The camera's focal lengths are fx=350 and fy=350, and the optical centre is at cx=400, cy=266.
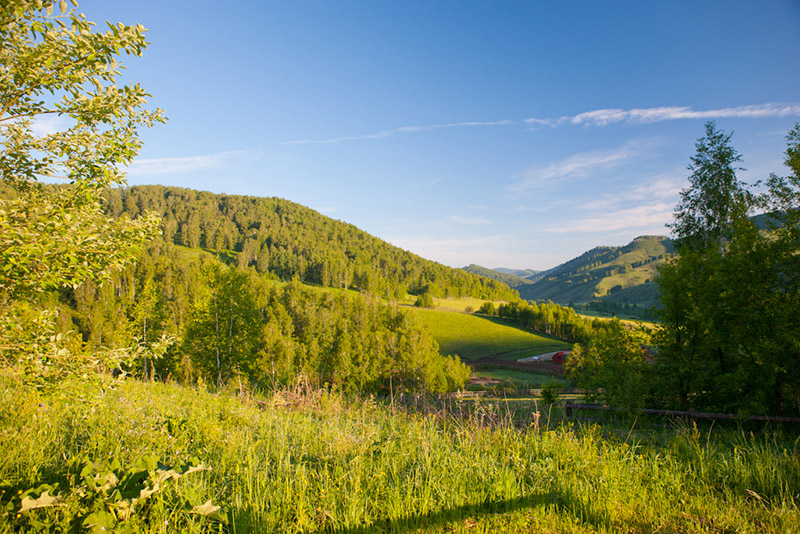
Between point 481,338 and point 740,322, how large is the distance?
8134 centimetres

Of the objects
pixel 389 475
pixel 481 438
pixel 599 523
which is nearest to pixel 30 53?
pixel 389 475

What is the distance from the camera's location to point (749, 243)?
10906 millimetres

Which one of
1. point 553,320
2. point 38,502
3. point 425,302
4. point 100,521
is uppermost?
point 38,502

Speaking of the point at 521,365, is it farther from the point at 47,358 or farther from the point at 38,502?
the point at 38,502

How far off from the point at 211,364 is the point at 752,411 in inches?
1367

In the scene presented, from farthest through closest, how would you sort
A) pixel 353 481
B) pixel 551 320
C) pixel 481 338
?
pixel 551 320 < pixel 481 338 < pixel 353 481

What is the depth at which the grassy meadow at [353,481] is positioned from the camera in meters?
2.86

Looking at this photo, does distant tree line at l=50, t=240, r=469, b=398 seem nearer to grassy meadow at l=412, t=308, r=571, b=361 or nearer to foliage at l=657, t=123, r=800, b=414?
foliage at l=657, t=123, r=800, b=414

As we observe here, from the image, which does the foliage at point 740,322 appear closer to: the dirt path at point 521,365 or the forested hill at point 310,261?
the dirt path at point 521,365

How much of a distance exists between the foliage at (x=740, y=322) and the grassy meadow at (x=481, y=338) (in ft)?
205

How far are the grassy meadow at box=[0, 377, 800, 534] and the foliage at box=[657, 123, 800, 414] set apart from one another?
7301 millimetres

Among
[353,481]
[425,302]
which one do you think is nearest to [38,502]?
[353,481]

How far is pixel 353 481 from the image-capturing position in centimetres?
371

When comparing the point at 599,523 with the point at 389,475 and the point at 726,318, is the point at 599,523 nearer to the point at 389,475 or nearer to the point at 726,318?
the point at 389,475
